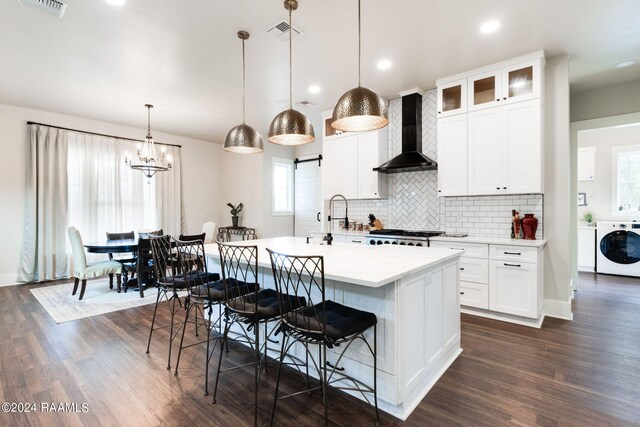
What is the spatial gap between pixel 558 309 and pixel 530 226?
3.29 ft

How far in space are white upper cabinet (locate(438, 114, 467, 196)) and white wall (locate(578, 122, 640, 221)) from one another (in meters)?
3.98

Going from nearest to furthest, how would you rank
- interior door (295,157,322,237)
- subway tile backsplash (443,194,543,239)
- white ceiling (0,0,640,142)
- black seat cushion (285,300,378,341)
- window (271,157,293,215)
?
1. black seat cushion (285,300,378,341)
2. white ceiling (0,0,640,142)
3. subway tile backsplash (443,194,543,239)
4. interior door (295,157,322,237)
5. window (271,157,293,215)

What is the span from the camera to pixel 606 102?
14.2ft

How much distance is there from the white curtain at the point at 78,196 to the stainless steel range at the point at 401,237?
15.1 ft

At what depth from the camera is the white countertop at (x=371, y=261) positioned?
1727 millimetres

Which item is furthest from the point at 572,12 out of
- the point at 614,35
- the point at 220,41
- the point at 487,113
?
the point at 220,41

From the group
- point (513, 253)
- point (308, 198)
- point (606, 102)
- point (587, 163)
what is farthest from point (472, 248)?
point (587, 163)

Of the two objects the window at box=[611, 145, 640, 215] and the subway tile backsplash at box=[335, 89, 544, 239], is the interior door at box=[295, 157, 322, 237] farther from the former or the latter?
the window at box=[611, 145, 640, 215]

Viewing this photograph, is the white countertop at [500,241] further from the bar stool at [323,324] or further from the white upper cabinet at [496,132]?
the bar stool at [323,324]

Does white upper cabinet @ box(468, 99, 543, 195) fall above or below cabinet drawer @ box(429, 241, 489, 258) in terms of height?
above

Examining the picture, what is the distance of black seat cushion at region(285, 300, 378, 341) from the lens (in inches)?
66.2

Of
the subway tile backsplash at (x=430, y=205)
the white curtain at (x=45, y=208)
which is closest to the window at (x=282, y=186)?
the subway tile backsplash at (x=430, y=205)

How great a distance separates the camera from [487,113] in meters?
3.74

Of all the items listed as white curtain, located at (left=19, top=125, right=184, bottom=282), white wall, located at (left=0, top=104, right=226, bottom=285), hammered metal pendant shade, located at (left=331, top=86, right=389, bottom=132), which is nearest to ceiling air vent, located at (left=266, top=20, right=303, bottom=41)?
hammered metal pendant shade, located at (left=331, top=86, right=389, bottom=132)
